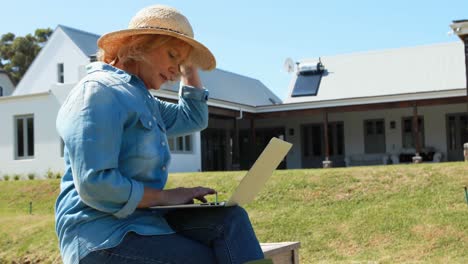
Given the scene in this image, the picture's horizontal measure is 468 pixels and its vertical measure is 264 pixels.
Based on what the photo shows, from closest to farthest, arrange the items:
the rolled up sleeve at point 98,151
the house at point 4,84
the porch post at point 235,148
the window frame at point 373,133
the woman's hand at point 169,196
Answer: the rolled up sleeve at point 98,151 < the woman's hand at point 169,196 < the porch post at point 235,148 < the window frame at point 373,133 < the house at point 4,84

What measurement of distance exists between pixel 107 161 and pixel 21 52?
141 ft

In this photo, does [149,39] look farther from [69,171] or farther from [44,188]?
[44,188]

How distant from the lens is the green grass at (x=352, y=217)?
747 cm

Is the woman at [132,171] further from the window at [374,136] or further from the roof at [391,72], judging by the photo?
the window at [374,136]

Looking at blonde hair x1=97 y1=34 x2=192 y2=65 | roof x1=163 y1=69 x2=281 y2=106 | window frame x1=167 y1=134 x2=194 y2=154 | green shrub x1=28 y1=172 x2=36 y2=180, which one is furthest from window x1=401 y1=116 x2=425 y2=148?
blonde hair x1=97 y1=34 x2=192 y2=65

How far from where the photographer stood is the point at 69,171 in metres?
1.92

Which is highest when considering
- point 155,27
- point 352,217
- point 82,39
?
point 82,39

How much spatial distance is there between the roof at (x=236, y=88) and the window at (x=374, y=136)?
4.58m

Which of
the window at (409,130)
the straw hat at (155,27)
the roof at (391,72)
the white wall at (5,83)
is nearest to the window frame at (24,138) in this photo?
the roof at (391,72)

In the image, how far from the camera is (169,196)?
194 centimetres

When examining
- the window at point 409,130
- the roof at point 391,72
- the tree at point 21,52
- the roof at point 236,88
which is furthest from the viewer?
the tree at point 21,52

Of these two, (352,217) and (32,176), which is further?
(32,176)

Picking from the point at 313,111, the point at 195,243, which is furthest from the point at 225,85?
the point at 195,243

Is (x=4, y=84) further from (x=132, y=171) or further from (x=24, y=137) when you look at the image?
(x=132, y=171)
